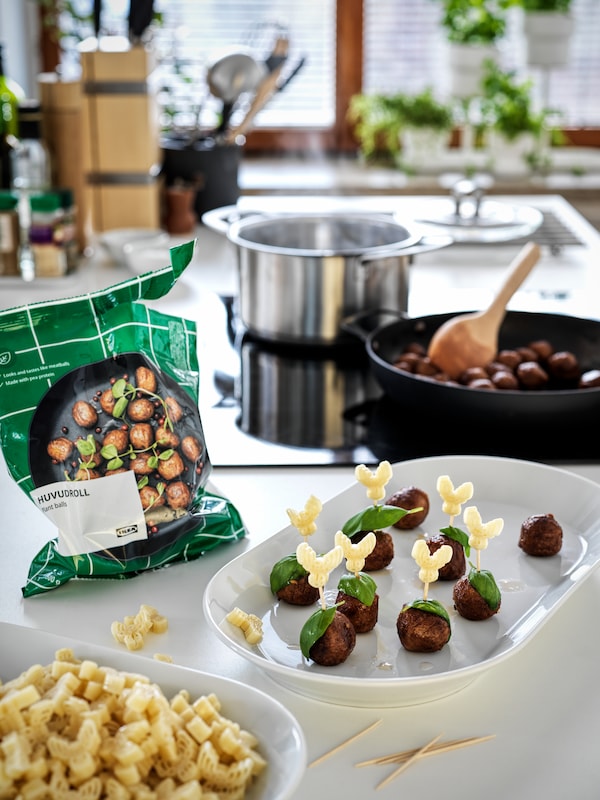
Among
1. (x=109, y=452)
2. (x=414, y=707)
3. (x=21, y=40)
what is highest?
(x=21, y=40)

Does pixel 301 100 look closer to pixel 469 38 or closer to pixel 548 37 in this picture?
pixel 469 38

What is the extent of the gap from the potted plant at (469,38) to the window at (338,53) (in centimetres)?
17

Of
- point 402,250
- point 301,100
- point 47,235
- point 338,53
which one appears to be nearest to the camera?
point 402,250

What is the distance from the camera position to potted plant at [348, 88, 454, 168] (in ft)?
10.4

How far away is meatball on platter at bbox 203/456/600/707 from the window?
278 centimetres

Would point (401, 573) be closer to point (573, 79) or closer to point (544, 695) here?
point (544, 695)

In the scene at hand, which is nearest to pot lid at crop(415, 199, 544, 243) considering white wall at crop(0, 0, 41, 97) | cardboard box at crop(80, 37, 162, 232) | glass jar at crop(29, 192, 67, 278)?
cardboard box at crop(80, 37, 162, 232)

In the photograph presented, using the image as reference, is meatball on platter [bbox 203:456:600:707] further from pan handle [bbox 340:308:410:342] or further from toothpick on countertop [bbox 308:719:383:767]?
pan handle [bbox 340:308:410:342]

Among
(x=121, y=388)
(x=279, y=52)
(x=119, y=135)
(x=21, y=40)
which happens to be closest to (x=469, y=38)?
(x=279, y=52)

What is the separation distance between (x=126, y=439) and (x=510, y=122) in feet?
8.33

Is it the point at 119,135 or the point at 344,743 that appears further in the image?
the point at 119,135

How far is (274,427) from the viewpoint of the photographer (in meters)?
1.22

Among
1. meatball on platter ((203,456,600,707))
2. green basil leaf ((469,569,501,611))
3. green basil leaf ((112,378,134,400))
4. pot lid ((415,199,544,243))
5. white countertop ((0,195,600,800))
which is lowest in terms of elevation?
white countertop ((0,195,600,800))

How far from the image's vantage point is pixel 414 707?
0.71 meters
